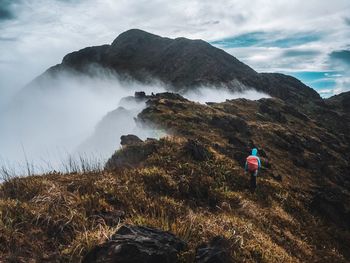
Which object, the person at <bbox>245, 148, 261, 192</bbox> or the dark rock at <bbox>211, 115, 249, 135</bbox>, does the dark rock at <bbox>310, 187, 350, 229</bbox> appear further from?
the dark rock at <bbox>211, 115, 249, 135</bbox>

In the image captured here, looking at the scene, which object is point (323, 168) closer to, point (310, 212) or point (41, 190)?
point (310, 212)

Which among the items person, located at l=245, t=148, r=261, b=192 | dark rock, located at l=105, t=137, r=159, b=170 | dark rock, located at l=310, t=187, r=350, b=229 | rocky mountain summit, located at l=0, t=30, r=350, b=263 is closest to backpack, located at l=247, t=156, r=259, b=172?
person, located at l=245, t=148, r=261, b=192

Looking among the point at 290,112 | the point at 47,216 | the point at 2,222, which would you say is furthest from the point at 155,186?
the point at 290,112

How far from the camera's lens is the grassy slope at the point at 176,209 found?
9961mm

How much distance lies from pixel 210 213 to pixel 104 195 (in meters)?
4.79

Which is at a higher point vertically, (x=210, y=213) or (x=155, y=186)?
(x=155, y=186)

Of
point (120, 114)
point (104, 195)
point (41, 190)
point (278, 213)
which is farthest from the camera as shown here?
point (120, 114)

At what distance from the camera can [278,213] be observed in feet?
63.2

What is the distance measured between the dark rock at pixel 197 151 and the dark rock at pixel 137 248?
1314cm

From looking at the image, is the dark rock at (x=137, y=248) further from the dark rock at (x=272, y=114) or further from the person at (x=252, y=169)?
the dark rock at (x=272, y=114)

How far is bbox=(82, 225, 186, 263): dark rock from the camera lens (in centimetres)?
835

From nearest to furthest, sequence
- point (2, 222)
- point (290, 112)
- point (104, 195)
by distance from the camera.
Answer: point (2, 222) → point (104, 195) → point (290, 112)

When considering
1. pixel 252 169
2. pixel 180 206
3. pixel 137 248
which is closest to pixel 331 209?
pixel 252 169

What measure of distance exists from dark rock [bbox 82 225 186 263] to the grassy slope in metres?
0.45
